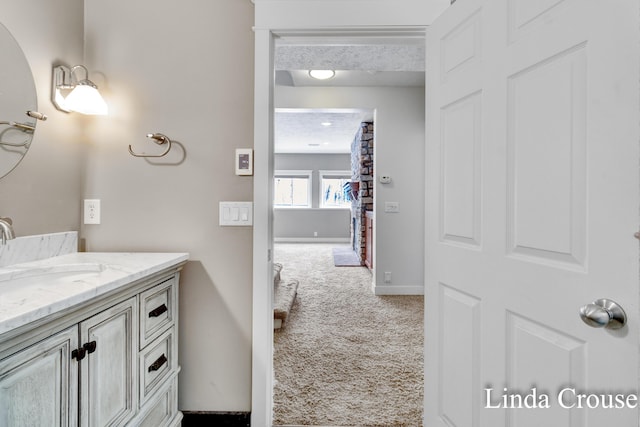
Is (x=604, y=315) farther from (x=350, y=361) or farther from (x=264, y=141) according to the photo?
(x=350, y=361)

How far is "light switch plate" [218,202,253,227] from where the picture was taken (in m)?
1.50

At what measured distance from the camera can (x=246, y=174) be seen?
150 centimetres

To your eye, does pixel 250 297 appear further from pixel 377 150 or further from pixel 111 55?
pixel 377 150

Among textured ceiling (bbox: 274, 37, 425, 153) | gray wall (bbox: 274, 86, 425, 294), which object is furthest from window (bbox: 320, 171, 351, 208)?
gray wall (bbox: 274, 86, 425, 294)

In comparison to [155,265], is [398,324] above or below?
below

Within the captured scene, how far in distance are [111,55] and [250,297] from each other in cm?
137

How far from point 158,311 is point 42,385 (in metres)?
0.50

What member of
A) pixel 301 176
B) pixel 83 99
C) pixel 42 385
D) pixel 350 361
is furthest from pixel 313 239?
pixel 42 385

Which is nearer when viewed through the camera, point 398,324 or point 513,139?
point 513,139

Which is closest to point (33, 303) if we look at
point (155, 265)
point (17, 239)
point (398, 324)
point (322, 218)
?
point (155, 265)

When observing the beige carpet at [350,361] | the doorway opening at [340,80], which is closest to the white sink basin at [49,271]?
the beige carpet at [350,361]

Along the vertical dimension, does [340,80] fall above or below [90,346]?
above

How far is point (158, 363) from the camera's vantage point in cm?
128

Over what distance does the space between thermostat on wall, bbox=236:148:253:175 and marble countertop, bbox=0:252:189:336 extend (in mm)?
477
